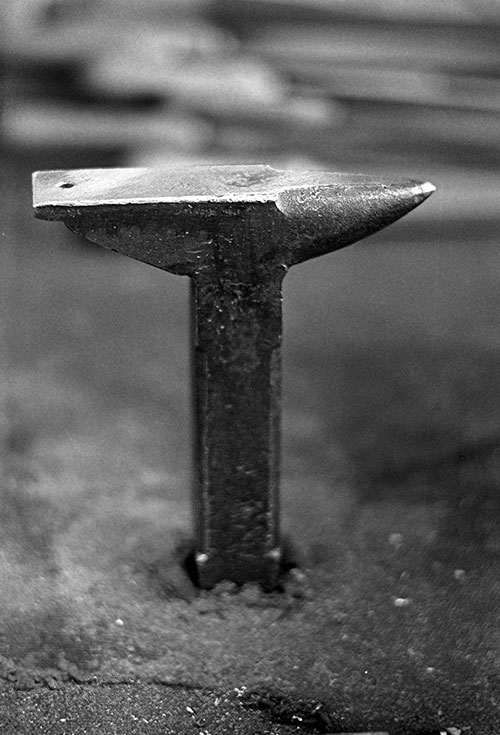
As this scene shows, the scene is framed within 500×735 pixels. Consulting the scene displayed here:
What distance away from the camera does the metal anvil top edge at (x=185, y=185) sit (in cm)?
152

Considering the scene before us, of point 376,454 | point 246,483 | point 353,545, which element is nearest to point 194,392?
point 246,483

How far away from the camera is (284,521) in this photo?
2.05 metres

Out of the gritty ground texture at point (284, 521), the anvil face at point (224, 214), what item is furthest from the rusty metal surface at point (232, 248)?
the gritty ground texture at point (284, 521)

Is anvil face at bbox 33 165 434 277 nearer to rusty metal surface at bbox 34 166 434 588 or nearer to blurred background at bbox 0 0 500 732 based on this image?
rusty metal surface at bbox 34 166 434 588

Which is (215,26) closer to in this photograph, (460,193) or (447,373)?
(460,193)

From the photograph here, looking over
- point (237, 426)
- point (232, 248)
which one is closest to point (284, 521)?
point (237, 426)

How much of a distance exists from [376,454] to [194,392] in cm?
77

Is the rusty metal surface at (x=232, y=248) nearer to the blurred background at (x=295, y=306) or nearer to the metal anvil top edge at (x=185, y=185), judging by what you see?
the metal anvil top edge at (x=185, y=185)

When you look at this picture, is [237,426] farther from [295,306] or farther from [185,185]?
[295,306]

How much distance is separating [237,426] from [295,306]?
1.56 metres

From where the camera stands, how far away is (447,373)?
8.91 feet

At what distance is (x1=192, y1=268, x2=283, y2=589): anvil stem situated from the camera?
5.27ft

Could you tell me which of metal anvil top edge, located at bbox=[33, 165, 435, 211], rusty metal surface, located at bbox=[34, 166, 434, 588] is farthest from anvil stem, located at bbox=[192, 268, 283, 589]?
metal anvil top edge, located at bbox=[33, 165, 435, 211]

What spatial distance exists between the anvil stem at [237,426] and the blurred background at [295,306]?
168mm
